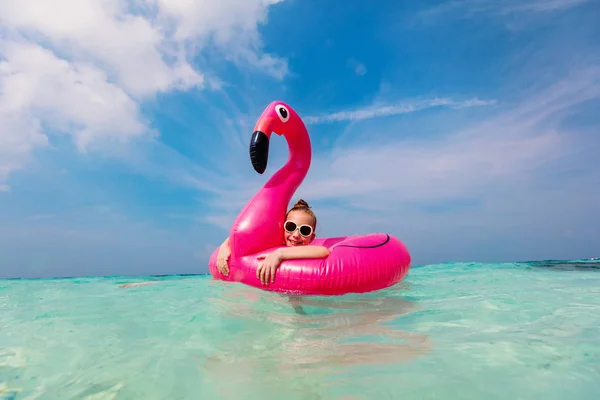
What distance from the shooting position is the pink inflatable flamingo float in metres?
3.84

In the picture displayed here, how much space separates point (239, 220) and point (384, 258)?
5.60 ft

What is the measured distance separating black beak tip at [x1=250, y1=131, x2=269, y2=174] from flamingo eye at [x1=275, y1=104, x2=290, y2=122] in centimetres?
46

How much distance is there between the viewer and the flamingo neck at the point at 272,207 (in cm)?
437

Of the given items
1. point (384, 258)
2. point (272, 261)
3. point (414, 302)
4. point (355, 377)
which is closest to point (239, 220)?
point (272, 261)

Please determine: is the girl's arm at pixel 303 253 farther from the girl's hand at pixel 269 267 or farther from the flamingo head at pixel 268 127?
the flamingo head at pixel 268 127

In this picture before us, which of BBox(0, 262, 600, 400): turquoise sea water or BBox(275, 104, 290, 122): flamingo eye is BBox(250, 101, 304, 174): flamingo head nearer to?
BBox(275, 104, 290, 122): flamingo eye

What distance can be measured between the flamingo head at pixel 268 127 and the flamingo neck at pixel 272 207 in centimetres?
15

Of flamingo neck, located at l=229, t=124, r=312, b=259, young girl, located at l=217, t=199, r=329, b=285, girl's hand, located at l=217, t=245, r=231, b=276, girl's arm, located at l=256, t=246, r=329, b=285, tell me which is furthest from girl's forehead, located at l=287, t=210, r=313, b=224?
girl's hand, located at l=217, t=245, r=231, b=276

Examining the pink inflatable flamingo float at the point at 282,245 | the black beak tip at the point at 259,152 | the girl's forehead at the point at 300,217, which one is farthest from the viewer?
the girl's forehead at the point at 300,217

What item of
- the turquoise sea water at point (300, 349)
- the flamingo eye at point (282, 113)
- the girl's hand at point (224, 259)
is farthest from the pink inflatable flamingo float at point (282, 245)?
the turquoise sea water at point (300, 349)

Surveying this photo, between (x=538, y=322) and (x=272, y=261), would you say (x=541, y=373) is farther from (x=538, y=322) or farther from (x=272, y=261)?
(x=272, y=261)

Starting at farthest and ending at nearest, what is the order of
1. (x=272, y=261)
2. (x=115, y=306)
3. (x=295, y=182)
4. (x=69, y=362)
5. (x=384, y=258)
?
(x=295, y=182) → (x=384, y=258) → (x=272, y=261) → (x=115, y=306) → (x=69, y=362)

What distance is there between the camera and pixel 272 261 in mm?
3906

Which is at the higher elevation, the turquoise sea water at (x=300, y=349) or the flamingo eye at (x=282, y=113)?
the flamingo eye at (x=282, y=113)
